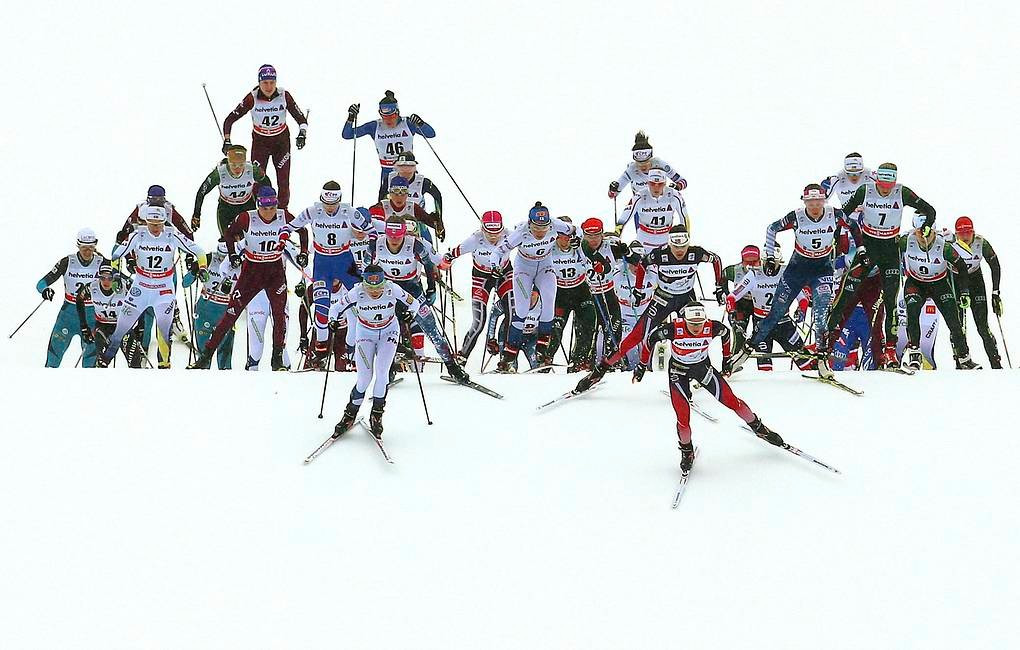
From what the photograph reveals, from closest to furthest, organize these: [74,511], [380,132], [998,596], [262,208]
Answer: [998,596] < [74,511] < [262,208] < [380,132]

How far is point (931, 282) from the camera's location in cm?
1748

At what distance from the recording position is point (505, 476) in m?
14.1

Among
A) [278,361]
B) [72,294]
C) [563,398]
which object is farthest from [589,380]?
[72,294]

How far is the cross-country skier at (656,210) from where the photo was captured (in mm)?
18531

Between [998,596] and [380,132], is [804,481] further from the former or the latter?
[380,132]

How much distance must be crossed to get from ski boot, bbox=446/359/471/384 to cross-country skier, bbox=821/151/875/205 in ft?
16.6

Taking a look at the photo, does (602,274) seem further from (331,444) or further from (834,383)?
(331,444)

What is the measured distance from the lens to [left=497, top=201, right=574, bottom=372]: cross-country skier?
17.2 m

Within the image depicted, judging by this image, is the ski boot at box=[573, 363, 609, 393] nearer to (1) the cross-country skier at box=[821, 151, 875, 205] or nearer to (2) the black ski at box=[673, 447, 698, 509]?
(2) the black ski at box=[673, 447, 698, 509]

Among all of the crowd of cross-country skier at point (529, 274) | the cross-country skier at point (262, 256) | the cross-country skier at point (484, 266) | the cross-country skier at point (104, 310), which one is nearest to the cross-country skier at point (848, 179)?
the crowd of cross-country skier at point (529, 274)

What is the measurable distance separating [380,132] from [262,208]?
8.90ft

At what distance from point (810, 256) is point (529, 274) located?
3.20 meters

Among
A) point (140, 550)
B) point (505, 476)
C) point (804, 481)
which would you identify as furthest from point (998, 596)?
point (140, 550)

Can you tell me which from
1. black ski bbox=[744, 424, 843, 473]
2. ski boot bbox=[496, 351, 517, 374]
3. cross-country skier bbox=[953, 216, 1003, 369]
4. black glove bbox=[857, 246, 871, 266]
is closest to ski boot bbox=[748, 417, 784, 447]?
black ski bbox=[744, 424, 843, 473]
